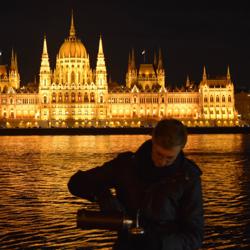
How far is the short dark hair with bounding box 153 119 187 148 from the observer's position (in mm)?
4105

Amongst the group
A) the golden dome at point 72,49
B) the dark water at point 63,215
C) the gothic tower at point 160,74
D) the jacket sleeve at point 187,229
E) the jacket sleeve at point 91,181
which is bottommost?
the dark water at point 63,215

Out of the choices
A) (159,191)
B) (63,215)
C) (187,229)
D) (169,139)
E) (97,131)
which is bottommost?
(63,215)

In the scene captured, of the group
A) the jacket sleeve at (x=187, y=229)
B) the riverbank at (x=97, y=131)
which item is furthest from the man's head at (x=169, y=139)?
the riverbank at (x=97, y=131)

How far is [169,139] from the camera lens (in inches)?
161

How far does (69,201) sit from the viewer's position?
1755 cm

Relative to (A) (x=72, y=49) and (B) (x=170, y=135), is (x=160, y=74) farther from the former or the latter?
(B) (x=170, y=135)

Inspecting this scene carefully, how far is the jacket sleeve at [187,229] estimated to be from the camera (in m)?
4.09

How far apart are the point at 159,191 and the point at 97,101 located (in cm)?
12982

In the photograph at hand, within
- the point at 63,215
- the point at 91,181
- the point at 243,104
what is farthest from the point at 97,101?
the point at 91,181

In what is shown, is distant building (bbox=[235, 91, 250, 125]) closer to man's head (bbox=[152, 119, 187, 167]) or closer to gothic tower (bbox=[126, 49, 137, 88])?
gothic tower (bbox=[126, 49, 137, 88])

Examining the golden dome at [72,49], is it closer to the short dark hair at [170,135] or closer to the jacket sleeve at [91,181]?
the jacket sleeve at [91,181]

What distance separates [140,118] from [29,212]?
12003 centimetres

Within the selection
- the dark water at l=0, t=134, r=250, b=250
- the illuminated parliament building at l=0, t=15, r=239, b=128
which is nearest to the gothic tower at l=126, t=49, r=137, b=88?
the illuminated parliament building at l=0, t=15, r=239, b=128

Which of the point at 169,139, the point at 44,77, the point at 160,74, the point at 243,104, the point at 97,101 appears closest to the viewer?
the point at 169,139
